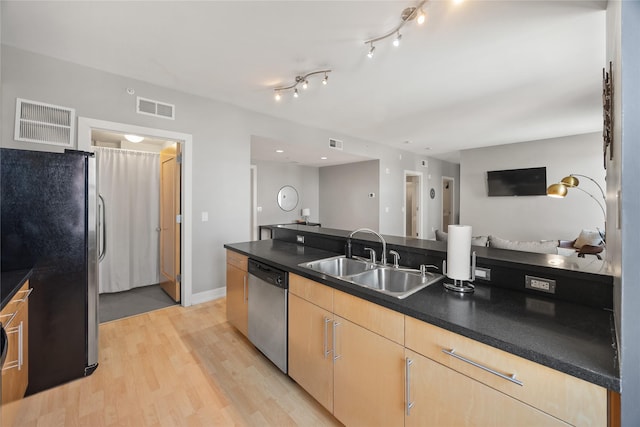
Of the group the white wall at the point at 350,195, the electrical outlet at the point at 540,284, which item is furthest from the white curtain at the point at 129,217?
the electrical outlet at the point at 540,284

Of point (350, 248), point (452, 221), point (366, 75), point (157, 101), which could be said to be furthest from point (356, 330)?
point (452, 221)

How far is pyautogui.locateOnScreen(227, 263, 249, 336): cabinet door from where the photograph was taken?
2.34 meters

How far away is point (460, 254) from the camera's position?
1.40m

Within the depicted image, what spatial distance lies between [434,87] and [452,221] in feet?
23.4

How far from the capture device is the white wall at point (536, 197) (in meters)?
4.99

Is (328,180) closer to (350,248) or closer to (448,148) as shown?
(448,148)

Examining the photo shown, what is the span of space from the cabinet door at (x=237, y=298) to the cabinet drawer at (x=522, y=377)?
1615 mm

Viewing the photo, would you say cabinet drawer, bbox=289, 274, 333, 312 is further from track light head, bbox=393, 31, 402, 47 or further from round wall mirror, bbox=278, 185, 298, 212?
round wall mirror, bbox=278, 185, 298, 212

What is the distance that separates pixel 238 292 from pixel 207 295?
4.03 ft

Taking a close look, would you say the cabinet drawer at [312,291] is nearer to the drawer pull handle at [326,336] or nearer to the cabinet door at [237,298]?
the drawer pull handle at [326,336]

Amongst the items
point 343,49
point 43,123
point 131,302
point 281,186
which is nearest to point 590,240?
point 343,49

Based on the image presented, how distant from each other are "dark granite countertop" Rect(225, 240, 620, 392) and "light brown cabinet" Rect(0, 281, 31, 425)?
1657 millimetres

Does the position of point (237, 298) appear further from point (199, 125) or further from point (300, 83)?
point (300, 83)

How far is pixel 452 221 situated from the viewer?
920 centimetres
